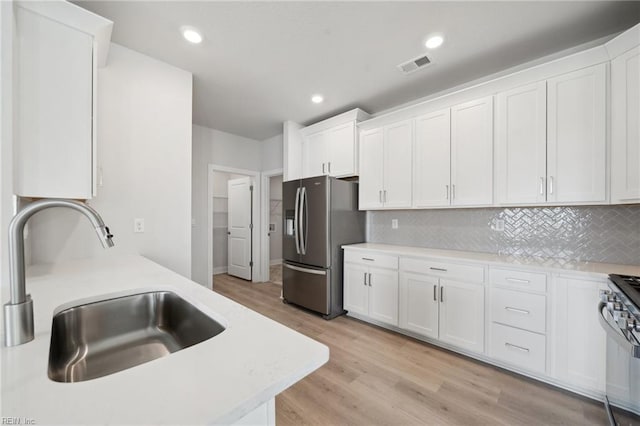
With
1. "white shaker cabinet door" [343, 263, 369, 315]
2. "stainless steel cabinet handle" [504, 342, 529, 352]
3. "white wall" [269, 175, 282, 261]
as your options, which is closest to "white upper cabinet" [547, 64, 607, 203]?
"stainless steel cabinet handle" [504, 342, 529, 352]

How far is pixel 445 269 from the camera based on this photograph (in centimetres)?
236

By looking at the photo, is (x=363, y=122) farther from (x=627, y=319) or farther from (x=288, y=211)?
(x=627, y=319)

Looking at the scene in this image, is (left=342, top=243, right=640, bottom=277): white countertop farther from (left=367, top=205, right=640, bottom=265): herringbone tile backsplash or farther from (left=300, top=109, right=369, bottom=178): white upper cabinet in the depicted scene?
(left=300, top=109, right=369, bottom=178): white upper cabinet

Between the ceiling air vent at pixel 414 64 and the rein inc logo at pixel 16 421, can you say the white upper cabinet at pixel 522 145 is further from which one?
the rein inc logo at pixel 16 421

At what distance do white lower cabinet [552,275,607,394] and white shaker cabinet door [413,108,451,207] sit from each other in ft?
3.80

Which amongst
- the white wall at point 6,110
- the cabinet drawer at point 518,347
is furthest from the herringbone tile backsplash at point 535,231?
the white wall at point 6,110

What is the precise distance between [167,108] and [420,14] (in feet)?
7.52

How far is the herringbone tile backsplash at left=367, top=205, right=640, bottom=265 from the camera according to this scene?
1993 mm

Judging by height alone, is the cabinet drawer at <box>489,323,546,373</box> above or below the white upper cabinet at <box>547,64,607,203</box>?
below

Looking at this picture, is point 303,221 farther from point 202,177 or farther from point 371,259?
point 202,177

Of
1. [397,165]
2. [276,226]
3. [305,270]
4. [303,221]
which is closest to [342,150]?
[397,165]

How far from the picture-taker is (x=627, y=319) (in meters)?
1.20

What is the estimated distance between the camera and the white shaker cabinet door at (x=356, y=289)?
297cm

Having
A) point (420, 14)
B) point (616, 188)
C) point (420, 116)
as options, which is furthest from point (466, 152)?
point (420, 14)
